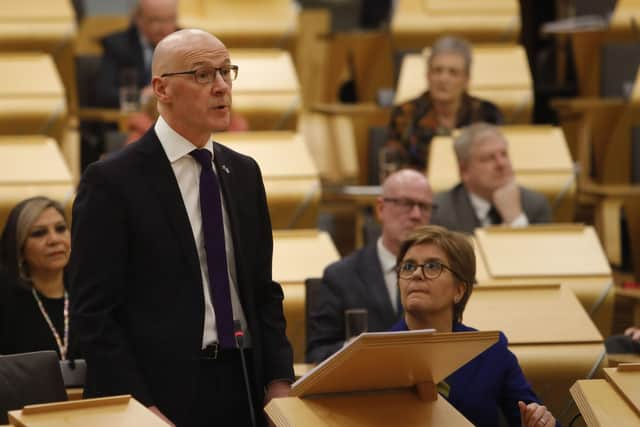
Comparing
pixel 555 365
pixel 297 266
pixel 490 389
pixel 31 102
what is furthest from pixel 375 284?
pixel 31 102

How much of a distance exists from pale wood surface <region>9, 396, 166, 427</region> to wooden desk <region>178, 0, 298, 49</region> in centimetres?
469

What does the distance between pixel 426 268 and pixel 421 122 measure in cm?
237

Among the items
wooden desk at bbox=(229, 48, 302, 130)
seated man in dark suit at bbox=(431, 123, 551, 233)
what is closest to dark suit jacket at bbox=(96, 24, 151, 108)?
wooden desk at bbox=(229, 48, 302, 130)

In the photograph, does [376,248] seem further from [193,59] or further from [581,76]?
[581,76]

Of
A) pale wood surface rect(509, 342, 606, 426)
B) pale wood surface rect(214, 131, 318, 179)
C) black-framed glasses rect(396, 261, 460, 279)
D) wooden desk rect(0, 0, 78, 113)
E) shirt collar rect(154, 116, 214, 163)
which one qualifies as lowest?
pale wood surface rect(509, 342, 606, 426)

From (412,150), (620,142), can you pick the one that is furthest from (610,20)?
(412,150)

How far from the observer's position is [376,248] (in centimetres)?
402

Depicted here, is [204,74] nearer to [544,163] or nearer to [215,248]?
[215,248]

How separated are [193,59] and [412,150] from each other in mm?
2900

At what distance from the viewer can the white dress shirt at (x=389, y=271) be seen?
3939mm

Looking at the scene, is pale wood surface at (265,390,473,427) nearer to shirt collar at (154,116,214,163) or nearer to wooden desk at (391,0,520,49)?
shirt collar at (154,116,214,163)

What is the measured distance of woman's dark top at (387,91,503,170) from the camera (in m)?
5.46

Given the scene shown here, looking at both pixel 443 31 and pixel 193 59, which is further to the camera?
pixel 443 31

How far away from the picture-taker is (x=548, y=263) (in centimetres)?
426
